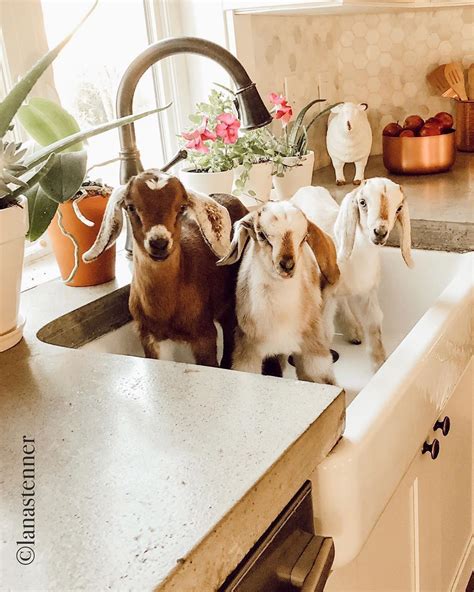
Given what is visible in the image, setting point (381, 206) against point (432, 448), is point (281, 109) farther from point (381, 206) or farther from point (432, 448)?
point (432, 448)

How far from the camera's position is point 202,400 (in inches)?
27.8

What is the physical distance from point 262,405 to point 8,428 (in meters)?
0.26

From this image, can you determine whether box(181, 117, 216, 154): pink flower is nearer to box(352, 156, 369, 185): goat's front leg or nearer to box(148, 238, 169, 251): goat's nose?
box(148, 238, 169, 251): goat's nose

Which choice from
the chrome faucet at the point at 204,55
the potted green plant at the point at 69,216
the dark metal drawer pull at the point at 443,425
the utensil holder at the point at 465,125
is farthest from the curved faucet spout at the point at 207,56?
the utensil holder at the point at 465,125

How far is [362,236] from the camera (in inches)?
42.9

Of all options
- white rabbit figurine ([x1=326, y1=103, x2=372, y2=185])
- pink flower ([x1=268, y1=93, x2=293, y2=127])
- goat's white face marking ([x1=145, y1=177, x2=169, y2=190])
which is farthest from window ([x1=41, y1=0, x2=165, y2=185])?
goat's white face marking ([x1=145, y1=177, x2=169, y2=190])

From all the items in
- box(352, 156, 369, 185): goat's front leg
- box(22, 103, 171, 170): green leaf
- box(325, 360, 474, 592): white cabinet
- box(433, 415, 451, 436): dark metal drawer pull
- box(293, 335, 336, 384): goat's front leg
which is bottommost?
box(325, 360, 474, 592): white cabinet

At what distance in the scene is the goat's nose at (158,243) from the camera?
2.81 feet

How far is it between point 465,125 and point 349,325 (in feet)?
3.39

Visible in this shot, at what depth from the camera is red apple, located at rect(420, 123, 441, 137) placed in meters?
1.71

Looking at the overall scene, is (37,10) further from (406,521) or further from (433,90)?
(433,90)

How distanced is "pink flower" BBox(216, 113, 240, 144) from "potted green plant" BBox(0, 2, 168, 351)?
40cm

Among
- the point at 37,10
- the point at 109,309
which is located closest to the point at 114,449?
the point at 109,309

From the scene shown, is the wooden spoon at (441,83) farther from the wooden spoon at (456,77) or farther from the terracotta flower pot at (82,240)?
the terracotta flower pot at (82,240)
